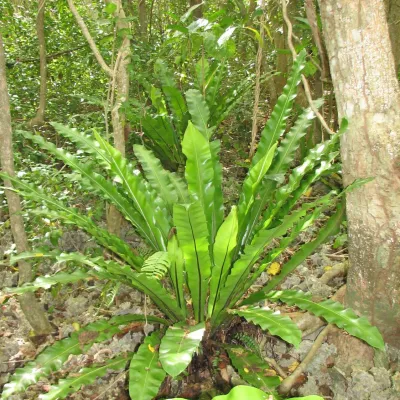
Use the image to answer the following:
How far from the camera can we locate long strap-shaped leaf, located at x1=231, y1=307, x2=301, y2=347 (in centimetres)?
142

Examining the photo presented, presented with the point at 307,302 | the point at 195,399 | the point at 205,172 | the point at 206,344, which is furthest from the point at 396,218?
the point at 195,399

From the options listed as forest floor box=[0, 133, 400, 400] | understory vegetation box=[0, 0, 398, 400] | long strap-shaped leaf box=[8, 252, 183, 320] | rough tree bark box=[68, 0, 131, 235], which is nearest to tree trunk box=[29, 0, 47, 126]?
understory vegetation box=[0, 0, 398, 400]

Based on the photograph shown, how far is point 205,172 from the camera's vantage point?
166 cm

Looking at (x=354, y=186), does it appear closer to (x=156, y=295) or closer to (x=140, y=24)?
(x=156, y=295)

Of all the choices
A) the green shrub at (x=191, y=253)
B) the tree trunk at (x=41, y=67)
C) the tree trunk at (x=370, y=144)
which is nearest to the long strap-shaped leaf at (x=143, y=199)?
the green shrub at (x=191, y=253)

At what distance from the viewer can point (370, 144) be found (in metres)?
1.60

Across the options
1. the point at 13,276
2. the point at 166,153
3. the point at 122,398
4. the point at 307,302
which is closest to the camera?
the point at 307,302

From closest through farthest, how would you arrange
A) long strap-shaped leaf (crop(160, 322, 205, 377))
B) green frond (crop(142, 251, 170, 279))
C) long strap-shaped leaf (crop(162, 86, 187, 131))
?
1. long strap-shaped leaf (crop(160, 322, 205, 377))
2. green frond (crop(142, 251, 170, 279))
3. long strap-shaped leaf (crop(162, 86, 187, 131))

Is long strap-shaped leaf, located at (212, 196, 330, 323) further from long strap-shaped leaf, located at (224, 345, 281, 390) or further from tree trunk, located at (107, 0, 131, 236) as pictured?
tree trunk, located at (107, 0, 131, 236)

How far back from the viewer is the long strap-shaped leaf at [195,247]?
4.71 ft

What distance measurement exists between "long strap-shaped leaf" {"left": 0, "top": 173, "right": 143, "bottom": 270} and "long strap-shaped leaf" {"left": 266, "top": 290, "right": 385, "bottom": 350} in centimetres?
63

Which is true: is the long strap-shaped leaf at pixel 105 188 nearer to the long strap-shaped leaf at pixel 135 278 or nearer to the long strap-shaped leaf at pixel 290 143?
the long strap-shaped leaf at pixel 135 278

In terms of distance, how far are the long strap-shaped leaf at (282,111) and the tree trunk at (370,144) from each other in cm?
31

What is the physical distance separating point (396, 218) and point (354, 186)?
218mm
